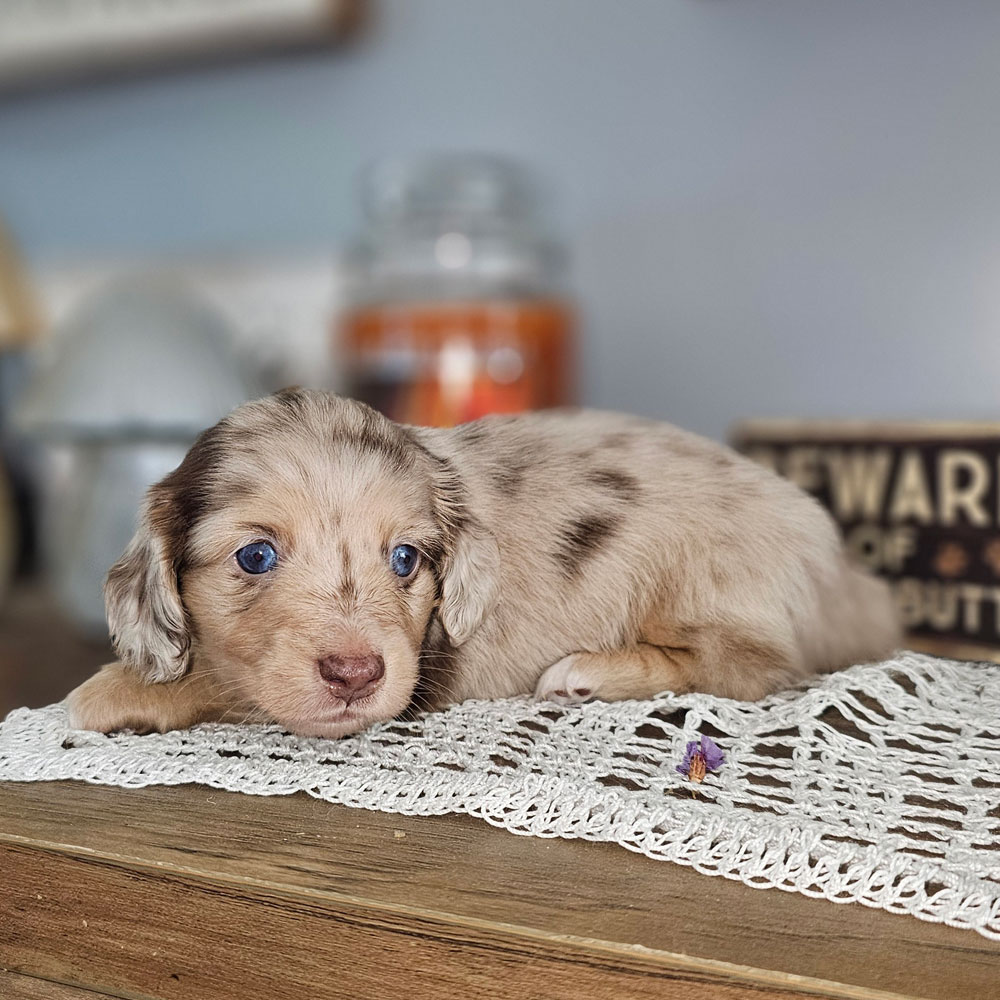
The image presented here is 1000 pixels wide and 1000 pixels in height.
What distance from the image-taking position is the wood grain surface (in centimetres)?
46

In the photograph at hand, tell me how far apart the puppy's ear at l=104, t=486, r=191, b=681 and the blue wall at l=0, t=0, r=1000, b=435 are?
1263mm

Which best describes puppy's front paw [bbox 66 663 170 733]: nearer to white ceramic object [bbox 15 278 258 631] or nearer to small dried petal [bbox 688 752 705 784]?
small dried petal [bbox 688 752 705 784]

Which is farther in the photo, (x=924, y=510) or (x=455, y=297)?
(x=455, y=297)

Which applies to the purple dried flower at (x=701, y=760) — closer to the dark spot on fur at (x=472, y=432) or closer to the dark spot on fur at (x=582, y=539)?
the dark spot on fur at (x=582, y=539)

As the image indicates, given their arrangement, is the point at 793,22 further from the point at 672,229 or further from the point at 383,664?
the point at 383,664

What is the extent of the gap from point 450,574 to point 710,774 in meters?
0.20

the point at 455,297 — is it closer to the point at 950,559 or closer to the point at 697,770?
the point at 950,559

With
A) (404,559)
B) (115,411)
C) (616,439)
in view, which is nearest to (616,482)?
(616,439)

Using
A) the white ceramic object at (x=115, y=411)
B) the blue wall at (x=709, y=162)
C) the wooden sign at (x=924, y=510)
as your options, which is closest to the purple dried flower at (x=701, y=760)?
the wooden sign at (x=924, y=510)

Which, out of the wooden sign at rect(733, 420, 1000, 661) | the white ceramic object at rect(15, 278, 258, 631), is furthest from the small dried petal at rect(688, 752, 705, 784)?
the white ceramic object at rect(15, 278, 258, 631)

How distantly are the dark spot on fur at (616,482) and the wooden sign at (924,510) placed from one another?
0.43 meters

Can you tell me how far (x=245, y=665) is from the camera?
64 cm

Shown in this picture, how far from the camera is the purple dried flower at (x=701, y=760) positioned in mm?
617

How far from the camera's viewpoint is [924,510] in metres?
1.06
